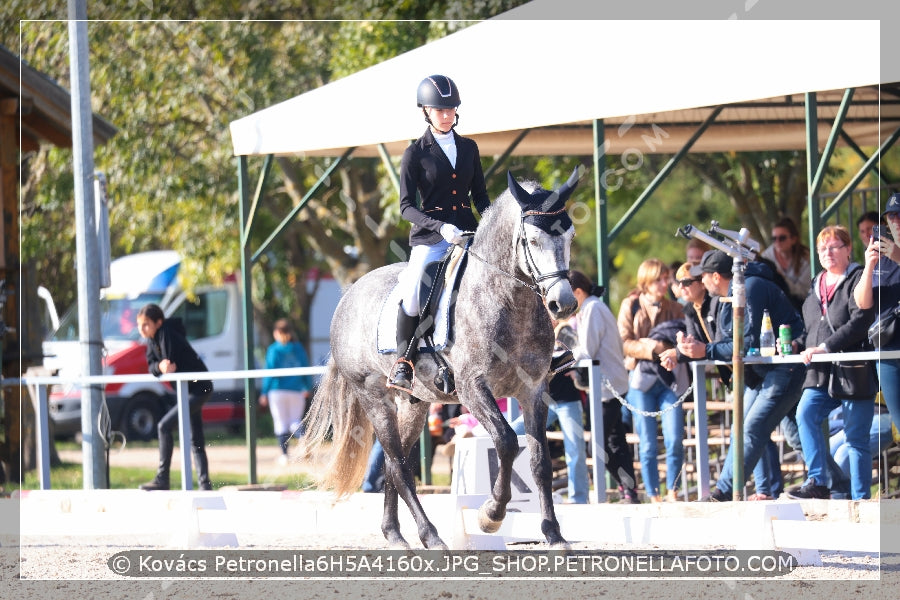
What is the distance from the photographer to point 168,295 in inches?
987

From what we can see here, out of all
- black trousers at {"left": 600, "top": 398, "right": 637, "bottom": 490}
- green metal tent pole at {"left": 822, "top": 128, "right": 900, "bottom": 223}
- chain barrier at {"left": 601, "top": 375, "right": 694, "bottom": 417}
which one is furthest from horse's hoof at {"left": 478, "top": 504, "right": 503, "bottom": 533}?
green metal tent pole at {"left": 822, "top": 128, "right": 900, "bottom": 223}

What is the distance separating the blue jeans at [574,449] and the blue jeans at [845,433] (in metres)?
1.64

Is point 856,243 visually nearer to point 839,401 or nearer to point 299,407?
point 299,407

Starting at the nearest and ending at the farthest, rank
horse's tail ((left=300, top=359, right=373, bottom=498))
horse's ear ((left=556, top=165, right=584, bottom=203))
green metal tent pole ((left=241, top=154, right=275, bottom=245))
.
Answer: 1. horse's ear ((left=556, top=165, right=584, bottom=203))
2. horse's tail ((left=300, top=359, right=373, bottom=498))
3. green metal tent pole ((left=241, top=154, right=275, bottom=245))

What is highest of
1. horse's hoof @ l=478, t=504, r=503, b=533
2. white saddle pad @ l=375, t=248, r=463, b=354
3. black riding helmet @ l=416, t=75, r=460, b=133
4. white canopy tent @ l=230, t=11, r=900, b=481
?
white canopy tent @ l=230, t=11, r=900, b=481

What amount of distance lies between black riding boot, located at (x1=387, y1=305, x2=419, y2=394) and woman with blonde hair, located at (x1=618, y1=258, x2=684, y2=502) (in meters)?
2.27

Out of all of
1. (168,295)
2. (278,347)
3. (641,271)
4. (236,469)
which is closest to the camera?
(641,271)

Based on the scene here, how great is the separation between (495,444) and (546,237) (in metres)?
1.15

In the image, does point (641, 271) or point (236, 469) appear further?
point (236, 469)

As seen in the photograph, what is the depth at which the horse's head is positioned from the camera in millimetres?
6617

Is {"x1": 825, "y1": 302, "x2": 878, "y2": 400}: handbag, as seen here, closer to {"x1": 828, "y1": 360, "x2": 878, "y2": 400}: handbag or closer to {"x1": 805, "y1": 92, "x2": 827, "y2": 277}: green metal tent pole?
{"x1": 828, "y1": 360, "x2": 878, "y2": 400}: handbag

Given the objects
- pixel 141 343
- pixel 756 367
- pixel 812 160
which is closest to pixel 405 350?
pixel 756 367

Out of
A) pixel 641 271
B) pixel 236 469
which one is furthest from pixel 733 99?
pixel 236 469

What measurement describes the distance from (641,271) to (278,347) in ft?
23.6
